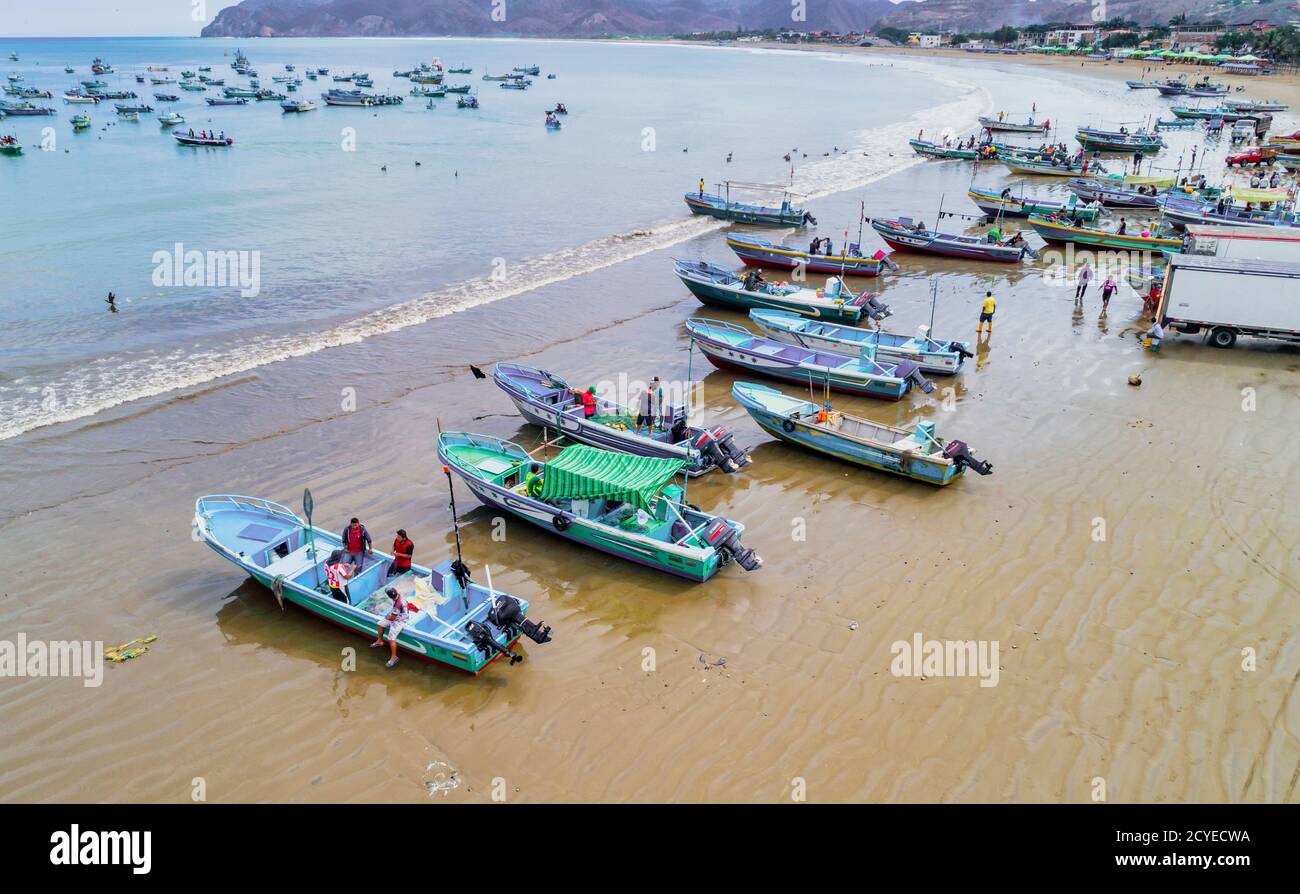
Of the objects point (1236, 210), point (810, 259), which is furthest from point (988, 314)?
point (1236, 210)

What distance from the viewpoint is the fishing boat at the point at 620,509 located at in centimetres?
1366

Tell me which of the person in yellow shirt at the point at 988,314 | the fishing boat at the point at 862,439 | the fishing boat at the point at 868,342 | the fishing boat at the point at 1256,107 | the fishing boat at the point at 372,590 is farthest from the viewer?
the fishing boat at the point at 1256,107

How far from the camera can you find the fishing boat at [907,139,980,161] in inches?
2307

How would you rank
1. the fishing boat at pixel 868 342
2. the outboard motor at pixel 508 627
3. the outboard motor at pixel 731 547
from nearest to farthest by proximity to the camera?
the outboard motor at pixel 508 627, the outboard motor at pixel 731 547, the fishing boat at pixel 868 342

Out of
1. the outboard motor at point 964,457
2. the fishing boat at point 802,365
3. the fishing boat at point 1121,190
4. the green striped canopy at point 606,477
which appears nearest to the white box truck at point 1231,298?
the fishing boat at point 802,365

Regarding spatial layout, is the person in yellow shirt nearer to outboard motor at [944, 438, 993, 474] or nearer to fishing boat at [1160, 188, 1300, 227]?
outboard motor at [944, 438, 993, 474]

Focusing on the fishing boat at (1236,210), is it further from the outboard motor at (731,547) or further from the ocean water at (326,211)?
the outboard motor at (731,547)

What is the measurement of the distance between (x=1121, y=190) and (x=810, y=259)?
888 inches

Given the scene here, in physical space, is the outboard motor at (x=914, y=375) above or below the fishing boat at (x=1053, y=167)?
below

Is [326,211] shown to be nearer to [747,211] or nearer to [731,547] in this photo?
[747,211]

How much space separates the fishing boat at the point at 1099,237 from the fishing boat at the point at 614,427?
24364 mm

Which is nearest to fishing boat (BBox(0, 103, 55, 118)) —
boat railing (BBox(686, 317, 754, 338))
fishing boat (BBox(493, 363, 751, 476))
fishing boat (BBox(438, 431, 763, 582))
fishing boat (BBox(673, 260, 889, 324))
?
fishing boat (BBox(673, 260, 889, 324))
